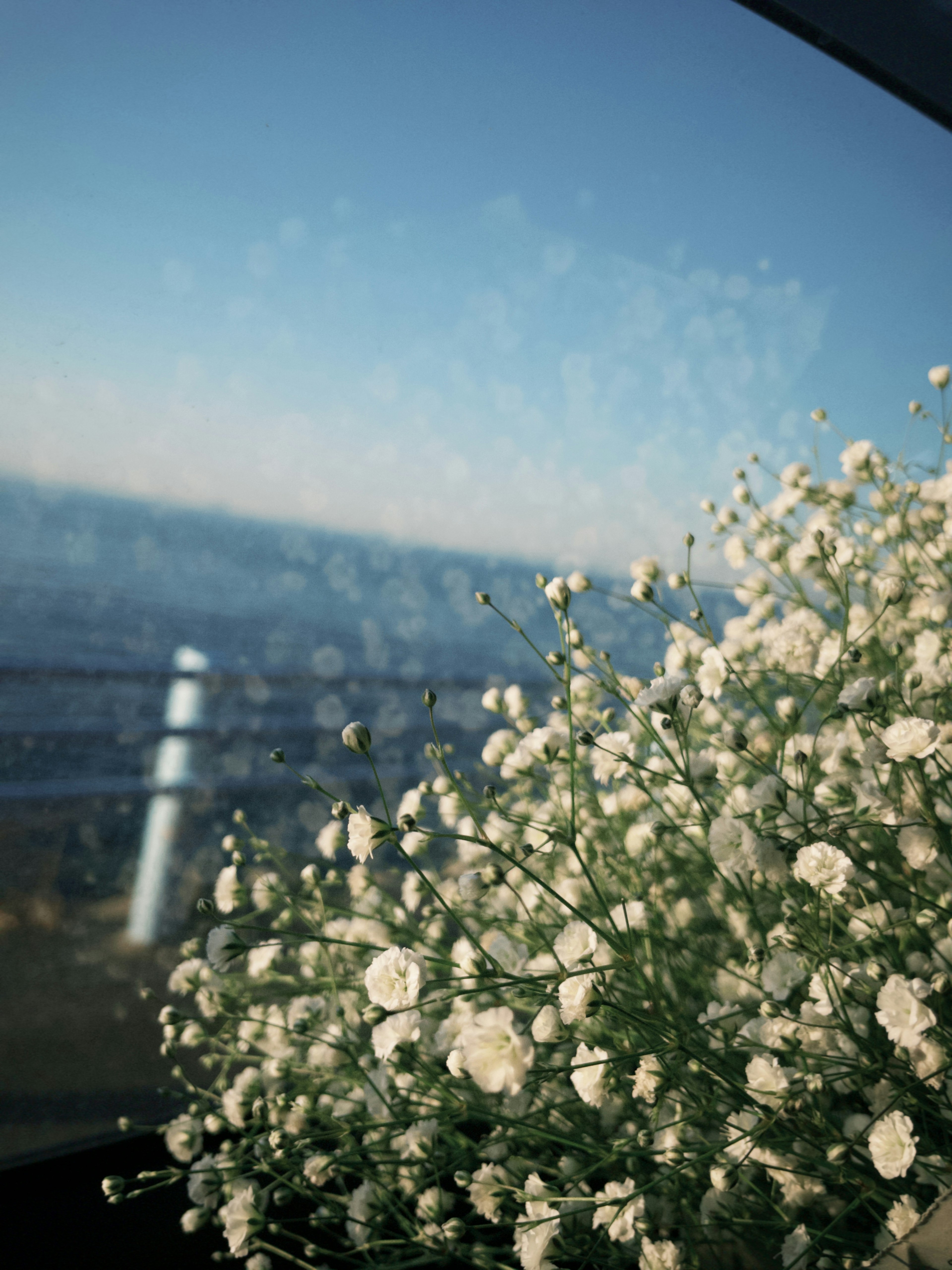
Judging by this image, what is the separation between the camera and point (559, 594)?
50 centimetres

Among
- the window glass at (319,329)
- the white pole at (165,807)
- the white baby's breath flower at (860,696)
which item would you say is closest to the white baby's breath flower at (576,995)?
the white baby's breath flower at (860,696)

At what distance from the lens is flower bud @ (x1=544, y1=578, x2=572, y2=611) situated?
50 centimetres

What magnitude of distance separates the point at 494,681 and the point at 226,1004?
575 mm

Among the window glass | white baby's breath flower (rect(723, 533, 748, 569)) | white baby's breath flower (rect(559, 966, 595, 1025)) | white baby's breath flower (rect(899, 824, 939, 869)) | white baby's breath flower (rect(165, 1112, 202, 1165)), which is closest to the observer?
white baby's breath flower (rect(559, 966, 595, 1025))

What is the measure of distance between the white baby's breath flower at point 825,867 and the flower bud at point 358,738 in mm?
227

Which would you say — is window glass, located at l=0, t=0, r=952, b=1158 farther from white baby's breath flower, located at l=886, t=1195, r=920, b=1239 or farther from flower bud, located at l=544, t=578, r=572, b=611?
white baby's breath flower, located at l=886, t=1195, r=920, b=1239

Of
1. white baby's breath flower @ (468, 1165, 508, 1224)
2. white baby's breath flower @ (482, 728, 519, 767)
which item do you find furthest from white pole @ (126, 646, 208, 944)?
white baby's breath flower @ (468, 1165, 508, 1224)

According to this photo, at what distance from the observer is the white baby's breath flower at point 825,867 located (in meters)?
0.38

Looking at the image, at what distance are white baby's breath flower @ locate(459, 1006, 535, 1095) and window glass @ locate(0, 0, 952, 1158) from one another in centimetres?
38

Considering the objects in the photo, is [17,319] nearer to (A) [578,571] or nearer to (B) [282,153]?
(B) [282,153]

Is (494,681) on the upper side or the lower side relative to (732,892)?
upper

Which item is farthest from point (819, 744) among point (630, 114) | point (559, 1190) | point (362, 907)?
point (630, 114)

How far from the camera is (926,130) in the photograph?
855 millimetres

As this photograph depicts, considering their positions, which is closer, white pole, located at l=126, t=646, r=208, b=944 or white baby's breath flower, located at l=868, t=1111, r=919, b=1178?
white baby's breath flower, located at l=868, t=1111, r=919, b=1178
